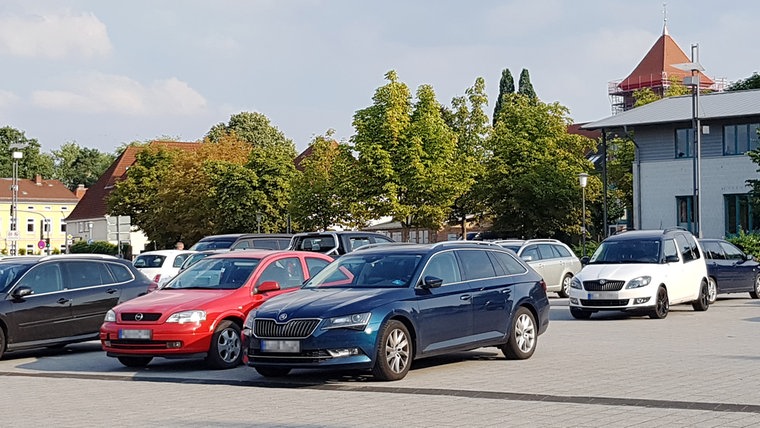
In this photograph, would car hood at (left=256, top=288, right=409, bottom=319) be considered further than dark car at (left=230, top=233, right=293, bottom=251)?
No

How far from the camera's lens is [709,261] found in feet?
88.0

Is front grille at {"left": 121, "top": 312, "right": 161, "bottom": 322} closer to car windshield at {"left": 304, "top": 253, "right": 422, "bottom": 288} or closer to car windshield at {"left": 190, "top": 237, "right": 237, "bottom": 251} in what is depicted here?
car windshield at {"left": 304, "top": 253, "right": 422, "bottom": 288}

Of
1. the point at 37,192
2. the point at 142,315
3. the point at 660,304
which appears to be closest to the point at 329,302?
the point at 142,315

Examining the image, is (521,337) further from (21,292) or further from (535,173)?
(535,173)

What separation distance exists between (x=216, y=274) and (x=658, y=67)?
97.0 m

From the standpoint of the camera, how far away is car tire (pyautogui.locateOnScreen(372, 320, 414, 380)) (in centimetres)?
1213

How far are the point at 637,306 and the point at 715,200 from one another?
30249 millimetres

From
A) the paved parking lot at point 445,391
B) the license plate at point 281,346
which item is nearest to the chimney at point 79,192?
the paved parking lot at point 445,391

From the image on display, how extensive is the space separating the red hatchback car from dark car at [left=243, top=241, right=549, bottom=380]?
139 cm

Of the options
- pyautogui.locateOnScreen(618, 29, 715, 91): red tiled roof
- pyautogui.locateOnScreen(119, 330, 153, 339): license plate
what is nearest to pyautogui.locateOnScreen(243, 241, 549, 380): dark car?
pyautogui.locateOnScreen(119, 330, 153, 339): license plate

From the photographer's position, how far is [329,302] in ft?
40.6

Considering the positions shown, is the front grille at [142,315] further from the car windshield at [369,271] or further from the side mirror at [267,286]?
the car windshield at [369,271]

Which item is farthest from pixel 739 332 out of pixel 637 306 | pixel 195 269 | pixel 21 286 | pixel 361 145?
pixel 361 145

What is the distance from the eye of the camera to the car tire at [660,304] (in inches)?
859
